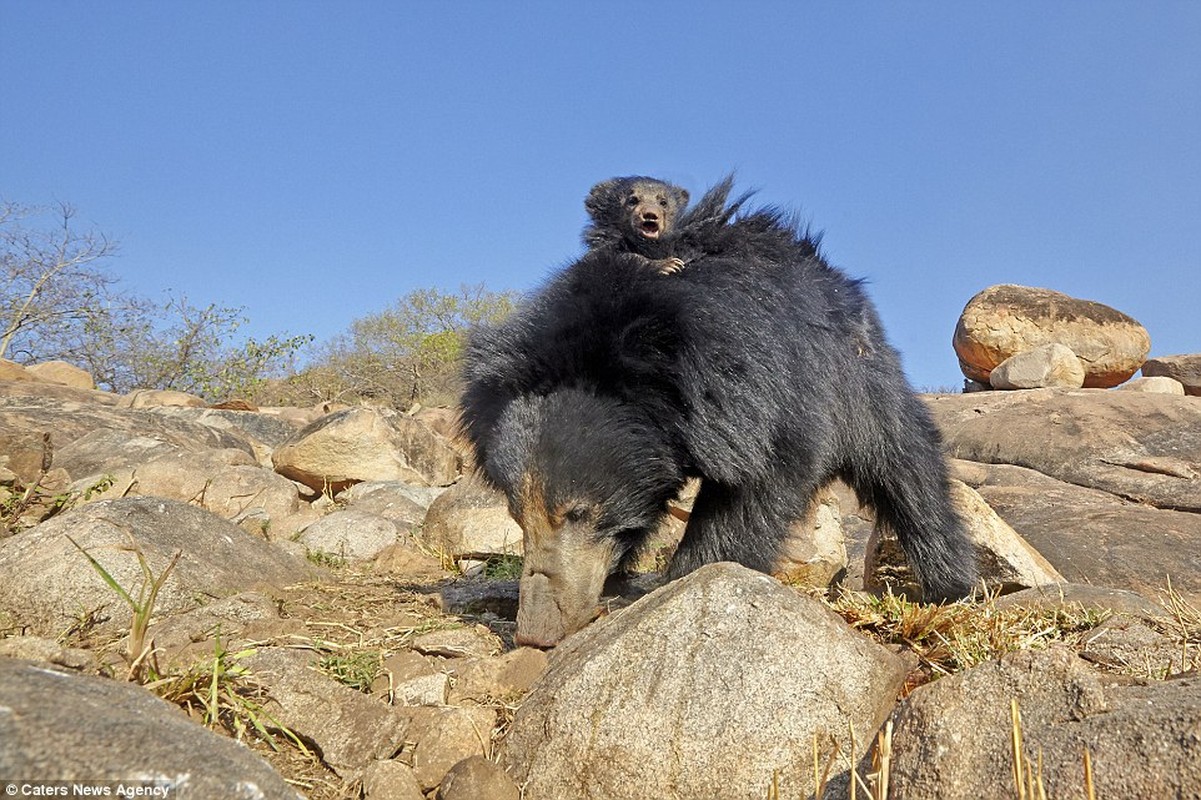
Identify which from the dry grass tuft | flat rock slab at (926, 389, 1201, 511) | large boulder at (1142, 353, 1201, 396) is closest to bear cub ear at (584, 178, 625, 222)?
the dry grass tuft

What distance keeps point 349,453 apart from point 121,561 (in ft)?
17.6

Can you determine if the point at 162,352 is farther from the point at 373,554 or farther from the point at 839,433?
the point at 839,433

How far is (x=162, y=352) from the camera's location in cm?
1859

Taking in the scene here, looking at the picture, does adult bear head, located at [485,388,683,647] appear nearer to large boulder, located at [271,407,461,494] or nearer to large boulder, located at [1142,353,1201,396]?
large boulder, located at [271,407,461,494]

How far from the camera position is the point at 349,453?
8.45 meters

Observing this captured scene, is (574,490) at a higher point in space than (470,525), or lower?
higher

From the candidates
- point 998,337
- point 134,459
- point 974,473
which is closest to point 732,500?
point 134,459

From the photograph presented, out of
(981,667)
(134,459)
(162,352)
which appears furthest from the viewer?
(162,352)

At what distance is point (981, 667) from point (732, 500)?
140 centimetres

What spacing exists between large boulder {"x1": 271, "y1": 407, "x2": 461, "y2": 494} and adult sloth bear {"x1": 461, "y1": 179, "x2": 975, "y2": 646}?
5.10 meters

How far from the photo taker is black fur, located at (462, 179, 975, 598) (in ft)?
10.1

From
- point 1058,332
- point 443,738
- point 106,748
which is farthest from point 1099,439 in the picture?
point 106,748

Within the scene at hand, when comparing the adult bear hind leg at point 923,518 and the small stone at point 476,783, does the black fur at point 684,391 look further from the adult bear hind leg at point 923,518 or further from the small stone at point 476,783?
the small stone at point 476,783

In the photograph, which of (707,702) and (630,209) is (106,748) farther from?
(630,209)
